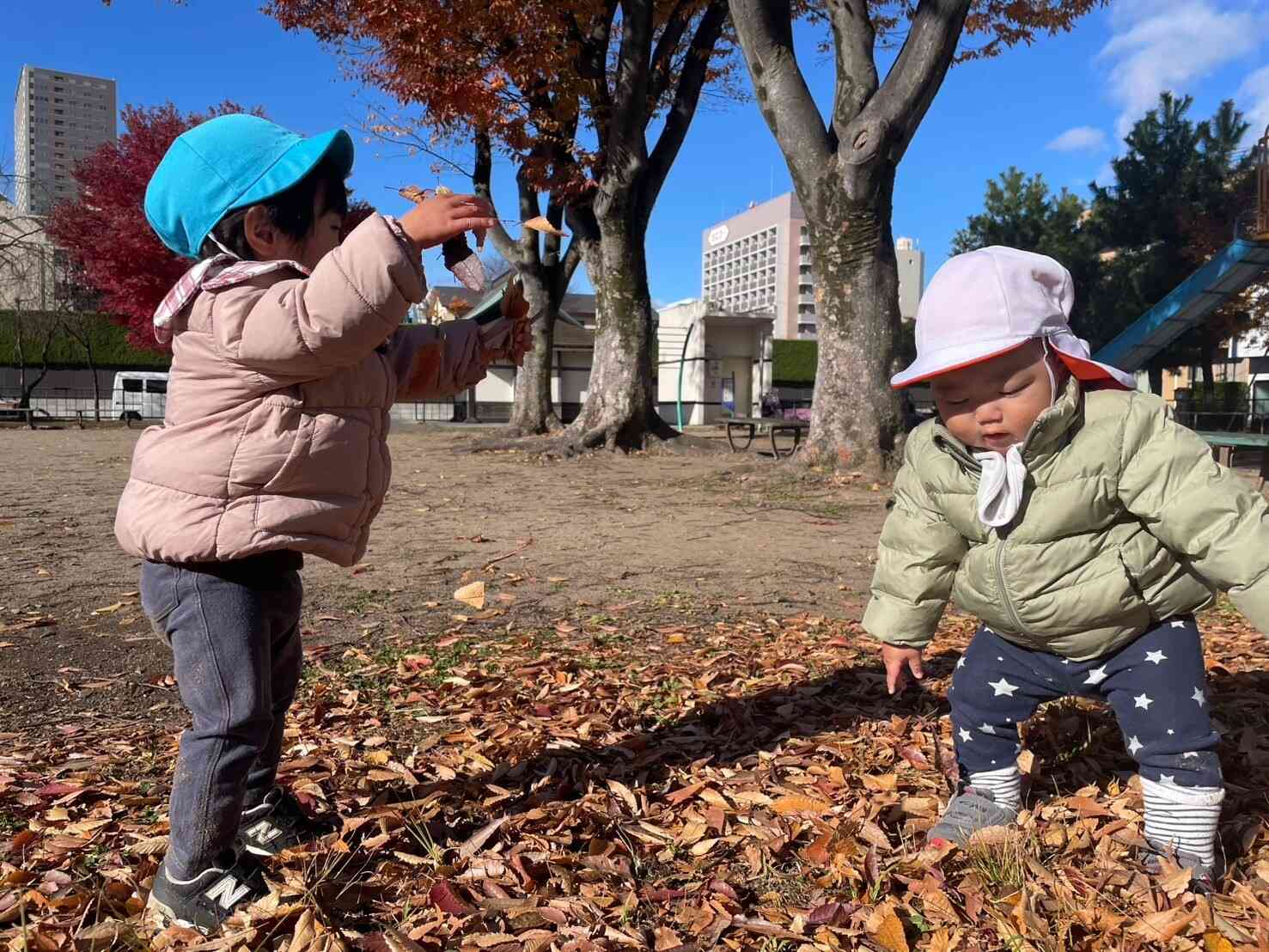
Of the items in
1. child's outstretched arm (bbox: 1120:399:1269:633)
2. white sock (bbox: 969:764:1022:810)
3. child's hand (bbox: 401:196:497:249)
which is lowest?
white sock (bbox: 969:764:1022:810)

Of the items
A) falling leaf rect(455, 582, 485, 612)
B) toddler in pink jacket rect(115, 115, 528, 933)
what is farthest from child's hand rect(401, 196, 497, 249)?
falling leaf rect(455, 582, 485, 612)

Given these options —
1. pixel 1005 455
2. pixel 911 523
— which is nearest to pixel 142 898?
pixel 911 523

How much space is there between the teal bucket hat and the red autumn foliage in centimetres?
2507

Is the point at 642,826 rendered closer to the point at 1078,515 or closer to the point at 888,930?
the point at 888,930

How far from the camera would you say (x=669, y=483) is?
1011cm

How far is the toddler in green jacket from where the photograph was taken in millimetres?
1907

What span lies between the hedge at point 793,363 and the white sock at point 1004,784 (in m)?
37.7

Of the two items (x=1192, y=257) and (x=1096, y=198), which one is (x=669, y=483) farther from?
(x=1096, y=198)

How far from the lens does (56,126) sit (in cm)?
2594

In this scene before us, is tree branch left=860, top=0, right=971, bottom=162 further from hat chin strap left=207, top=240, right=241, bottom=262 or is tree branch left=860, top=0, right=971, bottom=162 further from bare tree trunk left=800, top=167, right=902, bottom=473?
hat chin strap left=207, top=240, right=241, bottom=262

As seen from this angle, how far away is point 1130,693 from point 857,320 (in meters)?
7.66

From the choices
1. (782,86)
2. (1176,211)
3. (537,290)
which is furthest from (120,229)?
(1176,211)

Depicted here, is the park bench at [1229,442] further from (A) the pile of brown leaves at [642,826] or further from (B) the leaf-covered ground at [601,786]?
(A) the pile of brown leaves at [642,826]

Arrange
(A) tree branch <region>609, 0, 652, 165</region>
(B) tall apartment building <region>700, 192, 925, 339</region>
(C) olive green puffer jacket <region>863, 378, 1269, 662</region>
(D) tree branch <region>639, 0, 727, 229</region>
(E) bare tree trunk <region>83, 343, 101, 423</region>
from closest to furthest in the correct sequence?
(C) olive green puffer jacket <region>863, 378, 1269, 662</region> < (A) tree branch <region>609, 0, 652, 165</region> < (D) tree branch <region>639, 0, 727, 229</region> < (E) bare tree trunk <region>83, 343, 101, 423</region> < (B) tall apartment building <region>700, 192, 925, 339</region>
